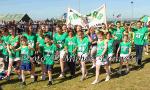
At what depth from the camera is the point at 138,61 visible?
1595cm

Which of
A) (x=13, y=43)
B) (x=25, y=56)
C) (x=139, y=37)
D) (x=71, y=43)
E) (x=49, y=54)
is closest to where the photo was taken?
(x=49, y=54)

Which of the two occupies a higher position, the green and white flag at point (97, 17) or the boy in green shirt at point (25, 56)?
the green and white flag at point (97, 17)

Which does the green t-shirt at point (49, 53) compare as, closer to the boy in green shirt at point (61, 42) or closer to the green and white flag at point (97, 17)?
the boy in green shirt at point (61, 42)

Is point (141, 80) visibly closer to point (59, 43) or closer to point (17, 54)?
point (59, 43)

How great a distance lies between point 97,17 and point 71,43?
4494 mm

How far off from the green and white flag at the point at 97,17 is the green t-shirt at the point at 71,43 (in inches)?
167

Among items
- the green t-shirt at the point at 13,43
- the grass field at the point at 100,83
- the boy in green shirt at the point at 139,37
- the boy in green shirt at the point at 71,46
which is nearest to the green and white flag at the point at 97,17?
the boy in green shirt at the point at 139,37

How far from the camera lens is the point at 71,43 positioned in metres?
13.4

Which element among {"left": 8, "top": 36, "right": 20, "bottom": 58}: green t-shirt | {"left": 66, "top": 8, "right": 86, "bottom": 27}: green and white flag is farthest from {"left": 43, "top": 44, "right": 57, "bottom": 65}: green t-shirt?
{"left": 66, "top": 8, "right": 86, "bottom": 27}: green and white flag

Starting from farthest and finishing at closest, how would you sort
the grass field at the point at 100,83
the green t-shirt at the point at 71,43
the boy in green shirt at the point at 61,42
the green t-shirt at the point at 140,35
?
1. the green t-shirt at the point at 140,35
2. the boy in green shirt at the point at 61,42
3. the green t-shirt at the point at 71,43
4. the grass field at the point at 100,83

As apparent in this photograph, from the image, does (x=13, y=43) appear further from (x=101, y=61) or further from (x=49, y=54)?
(x=101, y=61)

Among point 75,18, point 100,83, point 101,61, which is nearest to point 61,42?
point 101,61

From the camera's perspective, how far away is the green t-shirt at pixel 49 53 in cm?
1263

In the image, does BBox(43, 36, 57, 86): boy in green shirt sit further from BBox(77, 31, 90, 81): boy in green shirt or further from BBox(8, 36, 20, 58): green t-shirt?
BBox(8, 36, 20, 58): green t-shirt
